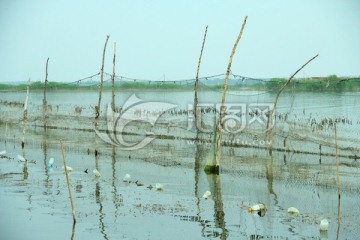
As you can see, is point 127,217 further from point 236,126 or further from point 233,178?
point 236,126

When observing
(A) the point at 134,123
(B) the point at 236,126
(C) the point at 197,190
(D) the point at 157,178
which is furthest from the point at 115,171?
(A) the point at 134,123

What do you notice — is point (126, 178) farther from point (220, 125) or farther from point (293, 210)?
point (293, 210)

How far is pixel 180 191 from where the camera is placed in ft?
43.2

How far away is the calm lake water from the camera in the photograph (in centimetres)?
972

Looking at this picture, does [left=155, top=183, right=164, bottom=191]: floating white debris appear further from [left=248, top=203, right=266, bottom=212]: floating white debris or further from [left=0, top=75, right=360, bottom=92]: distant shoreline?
[left=0, top=75, right=360, bottom=92]: distant shoreline

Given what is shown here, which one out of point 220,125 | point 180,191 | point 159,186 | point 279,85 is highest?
point 279,85

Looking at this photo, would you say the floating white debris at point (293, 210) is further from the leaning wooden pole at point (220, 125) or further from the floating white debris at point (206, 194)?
the leaning wooden pole at point (220, 125)

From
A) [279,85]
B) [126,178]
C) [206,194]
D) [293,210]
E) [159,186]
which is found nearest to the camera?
[293,210]

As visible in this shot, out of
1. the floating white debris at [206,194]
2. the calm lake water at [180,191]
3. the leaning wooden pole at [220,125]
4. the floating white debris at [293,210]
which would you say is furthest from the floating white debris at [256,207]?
the leaning wooden pole at [220,125]

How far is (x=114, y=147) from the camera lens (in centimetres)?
2091

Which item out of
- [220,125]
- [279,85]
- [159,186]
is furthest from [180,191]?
[279,85]

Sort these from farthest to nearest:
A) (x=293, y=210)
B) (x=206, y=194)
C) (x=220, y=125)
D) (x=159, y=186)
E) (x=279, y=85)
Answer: (x=279, y=85), (x=220, y=125), (x=159, y=186), (x=206, y=194), (x=293, y=210)

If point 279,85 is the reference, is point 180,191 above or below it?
below

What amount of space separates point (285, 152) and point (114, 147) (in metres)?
6.48
